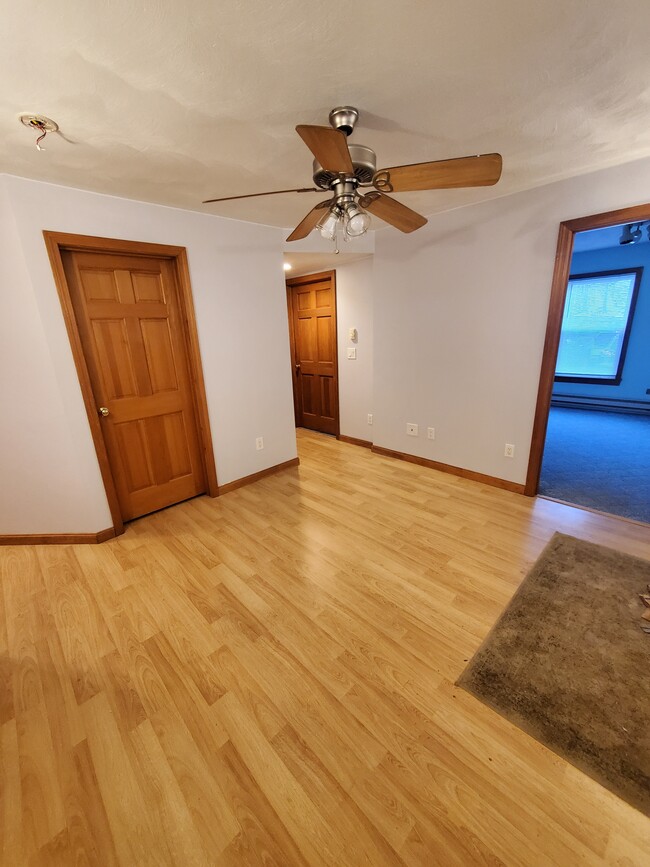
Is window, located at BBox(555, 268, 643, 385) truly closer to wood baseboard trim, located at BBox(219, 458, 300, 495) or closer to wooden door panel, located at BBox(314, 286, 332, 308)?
wooden door panel, located at BBox(314, 286, 332, 308)

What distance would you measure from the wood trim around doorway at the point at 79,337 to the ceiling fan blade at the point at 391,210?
1.62 m

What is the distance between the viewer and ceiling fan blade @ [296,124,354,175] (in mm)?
1091

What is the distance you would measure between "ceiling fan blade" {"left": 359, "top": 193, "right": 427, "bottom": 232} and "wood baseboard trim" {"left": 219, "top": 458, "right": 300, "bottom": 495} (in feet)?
8.05

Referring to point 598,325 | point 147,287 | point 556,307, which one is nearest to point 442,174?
point 556,307

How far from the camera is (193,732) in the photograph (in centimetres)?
133

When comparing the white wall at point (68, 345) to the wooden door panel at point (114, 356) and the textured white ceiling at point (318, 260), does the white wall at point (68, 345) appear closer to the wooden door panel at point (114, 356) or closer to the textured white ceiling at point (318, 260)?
the wooden door panel at point (114, 356)

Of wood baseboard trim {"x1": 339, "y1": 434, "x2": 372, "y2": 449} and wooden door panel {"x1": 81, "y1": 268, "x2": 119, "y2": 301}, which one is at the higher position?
wooden door panel {"x1": 81, "y1": 268, "x2": 119, "y2": 301}

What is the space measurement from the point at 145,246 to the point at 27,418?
1414 millimetres

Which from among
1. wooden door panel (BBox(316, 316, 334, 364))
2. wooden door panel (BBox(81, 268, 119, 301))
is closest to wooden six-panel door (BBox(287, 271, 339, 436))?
wooden door panel (BBox(316, 316, 334, 364))

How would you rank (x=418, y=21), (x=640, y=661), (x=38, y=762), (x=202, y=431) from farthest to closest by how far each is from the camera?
(x=202, y=431) → (x=640, y=661) → (x=38, y=762) → (x=418, y=21)

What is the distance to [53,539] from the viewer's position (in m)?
2.50

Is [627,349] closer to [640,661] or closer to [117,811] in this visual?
[640,661]

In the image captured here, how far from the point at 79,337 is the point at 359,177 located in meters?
1.98

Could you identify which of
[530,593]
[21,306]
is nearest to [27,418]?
[21,306]
